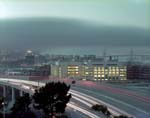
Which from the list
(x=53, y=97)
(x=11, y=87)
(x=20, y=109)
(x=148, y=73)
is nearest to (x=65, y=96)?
(x=53, y=97)

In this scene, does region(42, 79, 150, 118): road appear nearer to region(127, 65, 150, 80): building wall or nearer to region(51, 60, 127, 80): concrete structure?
region(51, 60, 127, 80): concrete structure

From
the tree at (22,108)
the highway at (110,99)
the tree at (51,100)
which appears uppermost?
the tree at (51,100)

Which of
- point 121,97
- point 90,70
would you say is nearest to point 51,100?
point 121,97

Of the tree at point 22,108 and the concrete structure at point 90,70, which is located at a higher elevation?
the concrete structure at point 90,70

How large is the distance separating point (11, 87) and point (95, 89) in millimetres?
3107

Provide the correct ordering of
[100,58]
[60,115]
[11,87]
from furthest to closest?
1. [100,58]
2. [11,87]
3. [60,115]

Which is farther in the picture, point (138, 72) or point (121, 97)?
point (138, 72)

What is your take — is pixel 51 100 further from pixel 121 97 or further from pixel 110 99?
pixel 121 97

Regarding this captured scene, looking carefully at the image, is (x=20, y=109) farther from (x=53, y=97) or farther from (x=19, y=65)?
(x=19, y=65)

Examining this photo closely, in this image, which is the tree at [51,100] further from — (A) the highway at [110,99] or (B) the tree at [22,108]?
(A) the highway at [110,99]

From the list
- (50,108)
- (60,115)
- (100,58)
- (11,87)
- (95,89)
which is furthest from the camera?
(100,58)

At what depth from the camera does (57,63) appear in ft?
37.0

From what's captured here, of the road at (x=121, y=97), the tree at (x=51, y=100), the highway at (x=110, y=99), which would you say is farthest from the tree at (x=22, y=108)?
the road at (x=121, y=97)

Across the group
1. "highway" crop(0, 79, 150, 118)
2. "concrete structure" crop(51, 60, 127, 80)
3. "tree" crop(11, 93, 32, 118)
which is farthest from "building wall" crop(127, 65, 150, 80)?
"tree" crop(11, 93, 32, 118)
